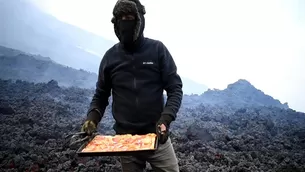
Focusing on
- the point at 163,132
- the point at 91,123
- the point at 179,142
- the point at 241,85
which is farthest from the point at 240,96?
the point at 163,132

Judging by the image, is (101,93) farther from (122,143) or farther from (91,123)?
(122,143)

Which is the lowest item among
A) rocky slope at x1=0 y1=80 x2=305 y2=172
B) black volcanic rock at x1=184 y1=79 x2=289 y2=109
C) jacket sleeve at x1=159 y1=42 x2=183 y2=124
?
rocky slope at x1=0 y1=80 x2=305 y2=172

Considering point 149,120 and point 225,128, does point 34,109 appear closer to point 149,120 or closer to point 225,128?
point 225,128

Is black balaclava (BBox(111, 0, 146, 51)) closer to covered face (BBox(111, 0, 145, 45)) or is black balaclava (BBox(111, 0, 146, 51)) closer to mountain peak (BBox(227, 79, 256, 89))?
covered face (BBox(111, 0, 145, 45))

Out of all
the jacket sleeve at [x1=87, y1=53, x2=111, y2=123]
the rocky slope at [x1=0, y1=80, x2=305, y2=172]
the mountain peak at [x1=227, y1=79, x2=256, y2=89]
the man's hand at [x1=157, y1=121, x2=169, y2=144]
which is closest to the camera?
the man's hand at [x1=157, y1=121, x2=169, y2=144]

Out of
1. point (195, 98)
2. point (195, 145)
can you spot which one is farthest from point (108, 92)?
point (195, 98)

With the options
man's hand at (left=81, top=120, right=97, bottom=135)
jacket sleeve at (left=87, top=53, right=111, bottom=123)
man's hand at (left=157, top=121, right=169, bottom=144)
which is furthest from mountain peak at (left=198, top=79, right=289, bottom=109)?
man's hand at (left=157, top=121, right=169, bottom=144)

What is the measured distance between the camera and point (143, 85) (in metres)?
3.22

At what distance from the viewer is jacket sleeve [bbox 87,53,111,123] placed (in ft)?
11.2

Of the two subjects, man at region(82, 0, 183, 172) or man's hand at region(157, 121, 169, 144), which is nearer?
man's hand at region(157, 121, 169, 144)

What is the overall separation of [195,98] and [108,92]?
2350 centimetres

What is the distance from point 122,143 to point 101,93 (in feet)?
2.59

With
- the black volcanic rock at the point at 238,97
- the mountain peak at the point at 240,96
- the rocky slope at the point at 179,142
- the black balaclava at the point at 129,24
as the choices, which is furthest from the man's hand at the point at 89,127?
the mountain peak at the point at 240,96

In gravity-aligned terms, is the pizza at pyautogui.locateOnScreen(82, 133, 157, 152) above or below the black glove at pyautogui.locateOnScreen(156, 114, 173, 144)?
below
